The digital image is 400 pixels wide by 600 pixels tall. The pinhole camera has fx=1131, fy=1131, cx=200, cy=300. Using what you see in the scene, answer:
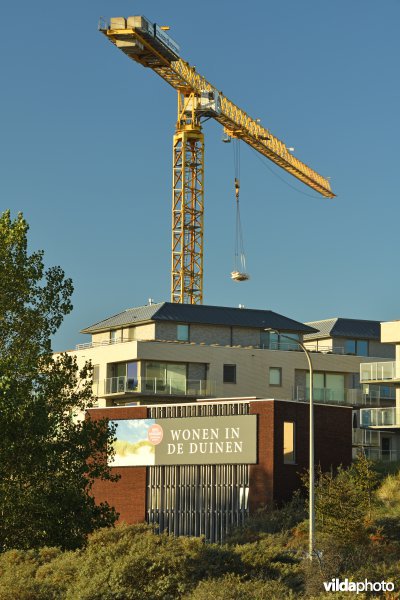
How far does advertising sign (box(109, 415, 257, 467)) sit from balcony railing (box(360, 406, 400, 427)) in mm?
14481

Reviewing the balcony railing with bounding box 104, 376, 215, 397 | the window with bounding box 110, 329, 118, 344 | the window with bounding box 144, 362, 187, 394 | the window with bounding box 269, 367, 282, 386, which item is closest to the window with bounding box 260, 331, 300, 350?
the window with bounding box 269, 367, 282, 386

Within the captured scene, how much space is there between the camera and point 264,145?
11738cm

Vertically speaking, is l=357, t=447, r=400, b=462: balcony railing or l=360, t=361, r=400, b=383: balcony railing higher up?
l=360, t=361, r=400, b=383: balcony railing

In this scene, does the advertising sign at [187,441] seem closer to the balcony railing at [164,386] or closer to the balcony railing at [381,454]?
the balcony railing at [381,454]

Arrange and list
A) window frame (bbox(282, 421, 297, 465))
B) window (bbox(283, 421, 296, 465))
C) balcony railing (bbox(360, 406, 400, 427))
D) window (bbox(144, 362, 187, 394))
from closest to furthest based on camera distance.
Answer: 1. window frame (bbox(282, 421, 297, 465))
2. window (bbox(283, 421, 296, 465))
3. balcony railing (bbox(360, 406, 400, 427))
4. window (bbox(144, 362, 187, 394))


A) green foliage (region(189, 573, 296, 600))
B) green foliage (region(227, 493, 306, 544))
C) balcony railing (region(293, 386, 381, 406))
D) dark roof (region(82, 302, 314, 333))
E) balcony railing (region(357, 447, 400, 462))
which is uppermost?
dark roof (region(82, 302, 314, 333))

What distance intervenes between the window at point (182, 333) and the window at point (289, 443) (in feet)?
86.3

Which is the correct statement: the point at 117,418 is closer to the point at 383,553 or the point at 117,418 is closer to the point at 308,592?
the point at 383,553

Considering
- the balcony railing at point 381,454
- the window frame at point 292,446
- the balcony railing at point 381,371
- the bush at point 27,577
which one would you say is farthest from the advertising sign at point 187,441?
the bush at point 27,577

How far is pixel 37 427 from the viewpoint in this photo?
32531mm

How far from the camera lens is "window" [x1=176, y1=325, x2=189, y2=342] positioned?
77.0 metres

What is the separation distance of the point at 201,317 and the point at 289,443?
27911 millimetres

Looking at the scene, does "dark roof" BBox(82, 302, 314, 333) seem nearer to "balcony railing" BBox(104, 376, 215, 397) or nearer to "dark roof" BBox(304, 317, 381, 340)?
"dark roof" BBox(304, 317, 381, 340)

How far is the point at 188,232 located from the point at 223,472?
55.1m
